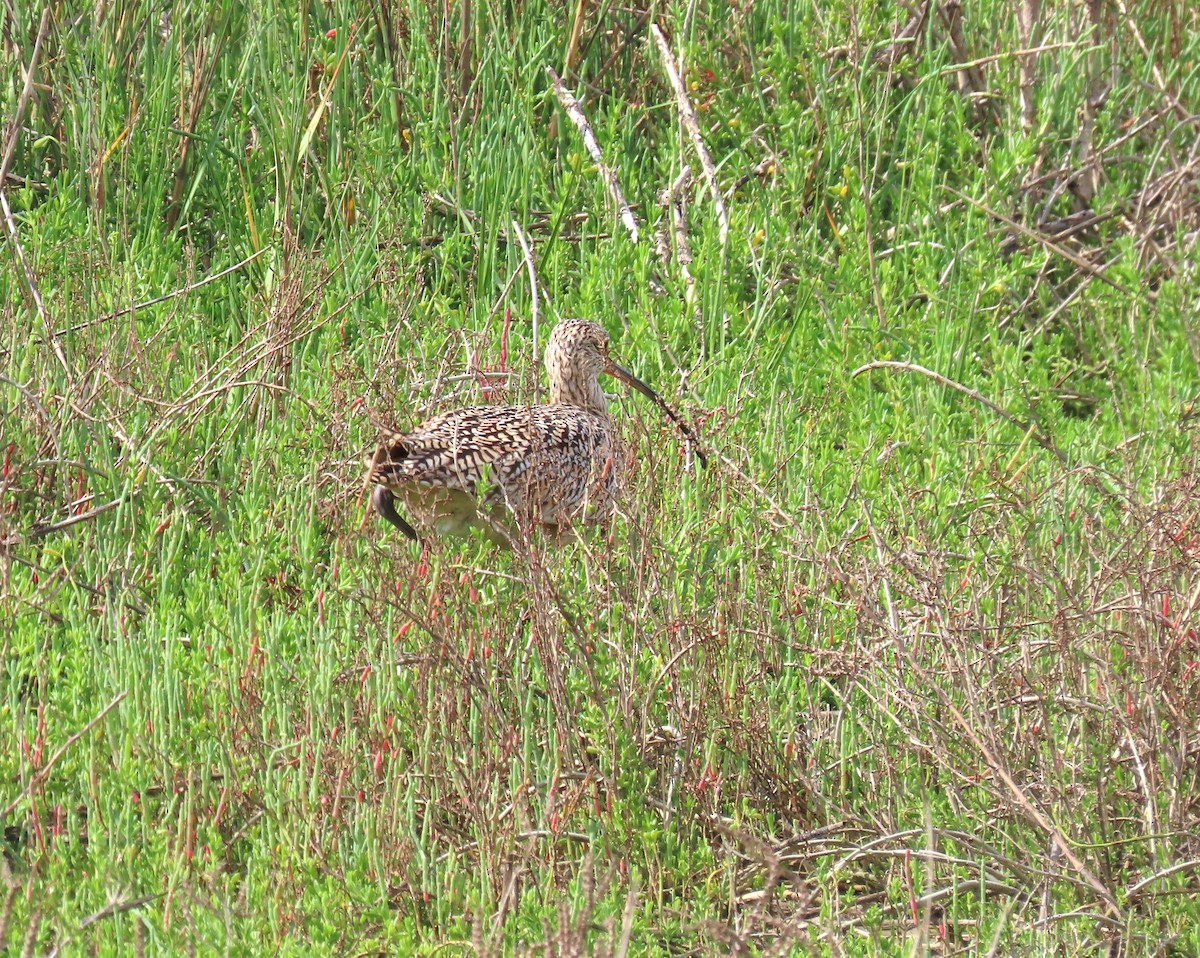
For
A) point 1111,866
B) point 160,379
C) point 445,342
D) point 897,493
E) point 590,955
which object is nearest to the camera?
point 590,955

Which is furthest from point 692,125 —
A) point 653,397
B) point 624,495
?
point 624,495

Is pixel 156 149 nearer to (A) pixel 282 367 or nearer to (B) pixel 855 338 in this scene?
(A) pixel 282 367

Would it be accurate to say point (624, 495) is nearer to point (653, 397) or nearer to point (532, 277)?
point (653, 397)

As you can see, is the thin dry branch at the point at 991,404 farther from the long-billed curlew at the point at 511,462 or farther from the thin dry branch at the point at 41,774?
the thin dry branch at the point at 41,774

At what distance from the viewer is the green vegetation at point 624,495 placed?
3564 millimetres

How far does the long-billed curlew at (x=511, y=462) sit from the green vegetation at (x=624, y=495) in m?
0.16

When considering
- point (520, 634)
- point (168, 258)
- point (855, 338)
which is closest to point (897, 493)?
point (520, 634)

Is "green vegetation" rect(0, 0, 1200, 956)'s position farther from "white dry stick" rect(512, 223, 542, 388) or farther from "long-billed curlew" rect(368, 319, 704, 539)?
"long-billed curlew" rect(368, 319, 704, 539)

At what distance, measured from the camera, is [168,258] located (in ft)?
21.4

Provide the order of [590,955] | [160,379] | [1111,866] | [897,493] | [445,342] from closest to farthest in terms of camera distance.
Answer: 1. [590,955]
2. [1111,866]
3. [897,493]
4. [160,379]
5. [445,342]

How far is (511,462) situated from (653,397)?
2.79 ft

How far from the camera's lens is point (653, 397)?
5.54 meters

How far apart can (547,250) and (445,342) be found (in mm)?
1091

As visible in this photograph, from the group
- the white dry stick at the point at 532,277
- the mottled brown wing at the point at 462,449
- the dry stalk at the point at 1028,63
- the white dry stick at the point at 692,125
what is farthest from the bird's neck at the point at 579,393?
the dry stalk at the point at 1028,63
